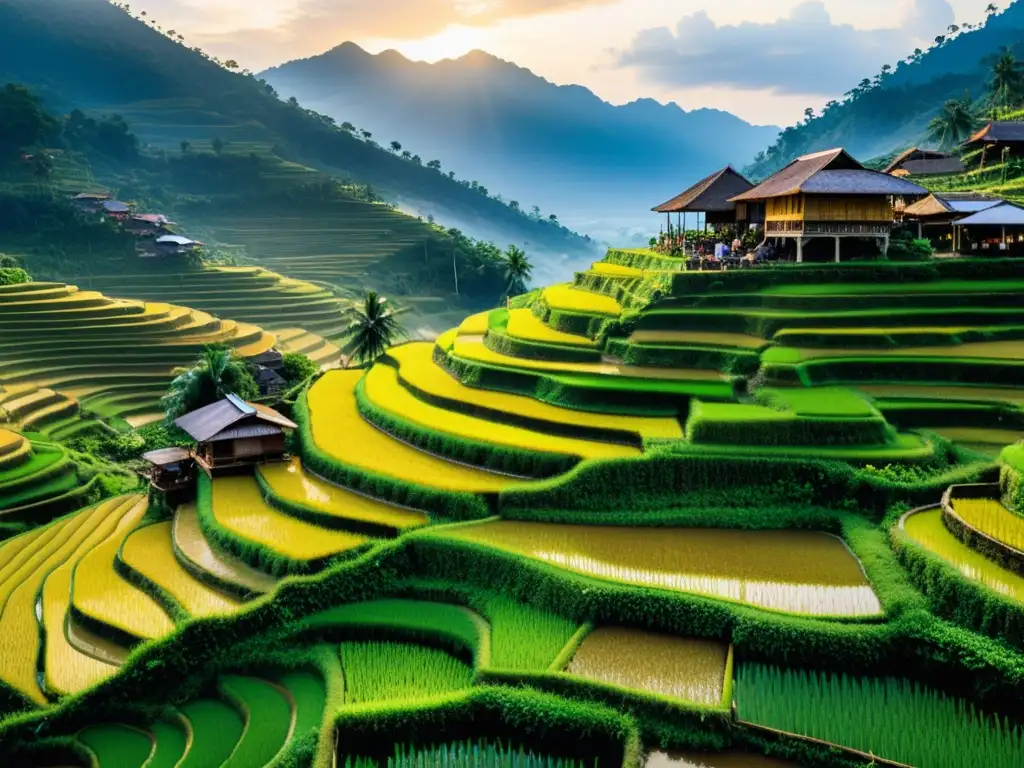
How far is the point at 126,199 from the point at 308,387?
56.7m

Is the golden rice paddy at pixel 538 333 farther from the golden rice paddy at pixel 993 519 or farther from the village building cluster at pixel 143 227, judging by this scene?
the village building cluster at pixel 143 227

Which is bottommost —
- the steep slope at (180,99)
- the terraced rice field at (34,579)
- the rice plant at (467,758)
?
the terraced rice field at (34,579)

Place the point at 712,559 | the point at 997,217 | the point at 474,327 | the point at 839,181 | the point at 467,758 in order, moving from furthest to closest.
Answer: the point at 474,327 → the point at 997,217 → the point at 839,181 → the point at 712,559 → the point at 467,758

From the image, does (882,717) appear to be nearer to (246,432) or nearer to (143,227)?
(246,432)

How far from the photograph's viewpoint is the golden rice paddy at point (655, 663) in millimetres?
11313

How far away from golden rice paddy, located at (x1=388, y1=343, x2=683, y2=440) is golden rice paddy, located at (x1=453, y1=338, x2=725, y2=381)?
104 cm

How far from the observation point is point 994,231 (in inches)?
1142

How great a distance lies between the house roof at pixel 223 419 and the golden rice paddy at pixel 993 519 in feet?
47.6

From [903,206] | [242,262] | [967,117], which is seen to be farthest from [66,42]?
[903,206]

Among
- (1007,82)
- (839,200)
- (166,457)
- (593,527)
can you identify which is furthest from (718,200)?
(1007,82)

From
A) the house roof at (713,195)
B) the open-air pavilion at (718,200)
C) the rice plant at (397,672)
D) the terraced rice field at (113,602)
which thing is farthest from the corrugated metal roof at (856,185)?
the terraced rice field at (113,602)

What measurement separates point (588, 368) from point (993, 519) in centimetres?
1061

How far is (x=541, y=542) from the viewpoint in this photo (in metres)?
15.3

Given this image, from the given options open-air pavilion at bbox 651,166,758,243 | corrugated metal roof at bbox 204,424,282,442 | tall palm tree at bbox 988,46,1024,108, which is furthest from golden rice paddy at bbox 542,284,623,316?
tall palm tree at bbox 988,46,1024,108
